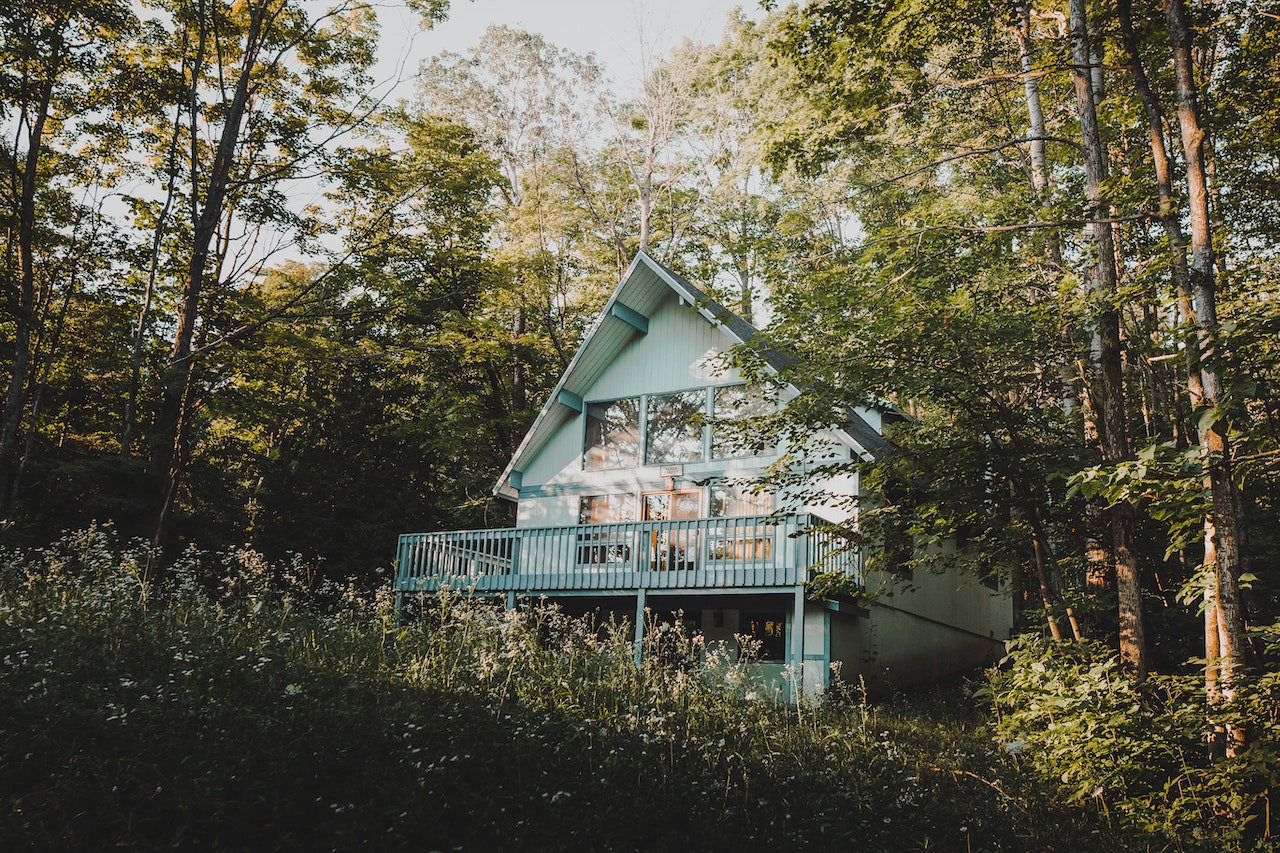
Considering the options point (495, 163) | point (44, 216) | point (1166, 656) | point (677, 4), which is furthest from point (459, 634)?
point (677, 4)

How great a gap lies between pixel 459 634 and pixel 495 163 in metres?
16.4

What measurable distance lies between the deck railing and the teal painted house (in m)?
0.03

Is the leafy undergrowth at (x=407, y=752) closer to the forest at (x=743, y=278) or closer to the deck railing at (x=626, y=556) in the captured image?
the forest at (x=743, y=278)

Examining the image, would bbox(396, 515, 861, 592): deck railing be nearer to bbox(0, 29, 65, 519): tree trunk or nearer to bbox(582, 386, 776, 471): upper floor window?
bbox(582, 386, 776, 471): upper floor window

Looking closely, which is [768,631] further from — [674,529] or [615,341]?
[615,341]

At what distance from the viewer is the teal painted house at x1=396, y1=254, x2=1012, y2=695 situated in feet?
41.9

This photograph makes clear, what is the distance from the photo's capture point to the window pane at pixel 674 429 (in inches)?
614

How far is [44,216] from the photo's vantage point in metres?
15.6

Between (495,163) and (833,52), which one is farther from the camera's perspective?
(495,163)

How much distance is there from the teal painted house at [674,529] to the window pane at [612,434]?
0.11 feet

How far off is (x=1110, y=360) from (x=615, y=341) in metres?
10.1

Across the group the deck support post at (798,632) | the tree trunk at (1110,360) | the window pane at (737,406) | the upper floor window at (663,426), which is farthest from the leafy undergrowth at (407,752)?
the upper floor window at (663,426)

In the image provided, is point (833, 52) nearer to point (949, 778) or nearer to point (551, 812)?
point (949, 778)

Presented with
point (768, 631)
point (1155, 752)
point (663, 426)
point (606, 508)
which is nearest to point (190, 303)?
point (606, 508)
